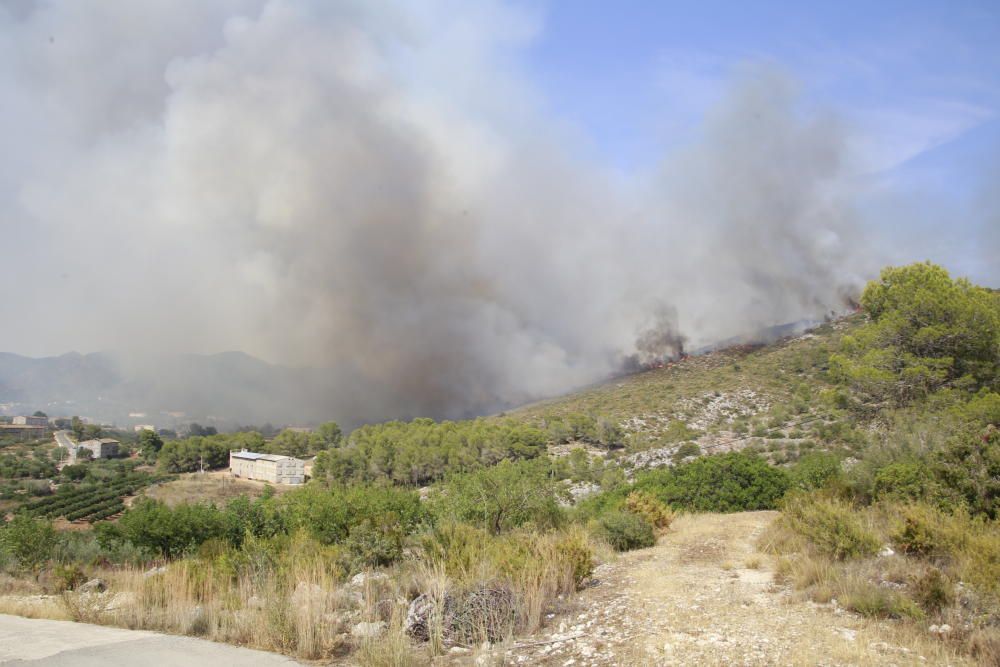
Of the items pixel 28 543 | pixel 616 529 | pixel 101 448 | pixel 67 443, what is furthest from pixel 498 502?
pixel 67 443

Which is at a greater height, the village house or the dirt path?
the village house

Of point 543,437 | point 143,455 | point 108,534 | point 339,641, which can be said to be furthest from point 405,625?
point 143,455

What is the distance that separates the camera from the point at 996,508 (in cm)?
764

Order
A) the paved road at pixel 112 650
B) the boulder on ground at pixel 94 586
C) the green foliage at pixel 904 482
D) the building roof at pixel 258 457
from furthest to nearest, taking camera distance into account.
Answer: the building roof at pixel 258 457
the boulder on ground at pixel 94 586
the green foliage at pixel 904 482
the paved road at pixel 112 650

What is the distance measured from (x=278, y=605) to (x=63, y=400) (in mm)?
142750

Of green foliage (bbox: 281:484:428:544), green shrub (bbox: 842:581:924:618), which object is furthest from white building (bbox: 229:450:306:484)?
green shrub (bbox: 842:581:924:618)

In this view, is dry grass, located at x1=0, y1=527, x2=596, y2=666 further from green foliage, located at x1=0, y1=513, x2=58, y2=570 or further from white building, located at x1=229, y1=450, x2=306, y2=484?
white building, located at x1=229, y1=450, x2=306, y2=484

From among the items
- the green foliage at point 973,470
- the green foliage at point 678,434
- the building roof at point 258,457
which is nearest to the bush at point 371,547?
the green foliage at point 973,470

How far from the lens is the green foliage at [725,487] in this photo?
15.4 metres

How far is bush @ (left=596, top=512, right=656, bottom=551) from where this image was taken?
35.5 feet

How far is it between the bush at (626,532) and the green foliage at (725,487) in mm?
5112

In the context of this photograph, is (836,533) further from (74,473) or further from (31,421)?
(31,421)

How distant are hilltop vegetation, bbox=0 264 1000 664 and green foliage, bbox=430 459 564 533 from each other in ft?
0.15

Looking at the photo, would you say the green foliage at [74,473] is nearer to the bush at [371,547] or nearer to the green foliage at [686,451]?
the green foliage at [686,451]
